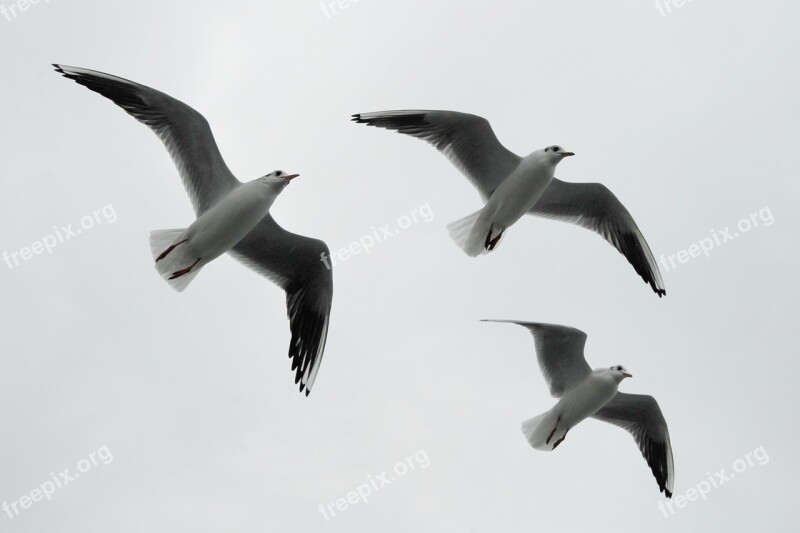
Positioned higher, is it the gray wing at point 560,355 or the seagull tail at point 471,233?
the seagull tail at point 471,233

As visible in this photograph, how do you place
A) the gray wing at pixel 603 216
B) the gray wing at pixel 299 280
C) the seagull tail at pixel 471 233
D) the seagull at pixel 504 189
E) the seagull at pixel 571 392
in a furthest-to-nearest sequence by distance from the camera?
the gray wing at pixel 603 216, the seagull at pixel 571 392, the seagull tail at pixel 471 233, the seagull at pixel 504 189, the gray wing at pixel 299 280

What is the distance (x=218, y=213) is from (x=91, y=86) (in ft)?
4.91

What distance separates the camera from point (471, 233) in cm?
1107

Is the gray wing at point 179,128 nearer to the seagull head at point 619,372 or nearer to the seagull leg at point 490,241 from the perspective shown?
the seagull leg at point 490,241

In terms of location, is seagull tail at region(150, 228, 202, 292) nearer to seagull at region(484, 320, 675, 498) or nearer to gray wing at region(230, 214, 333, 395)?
gray wing at region(230, 214, 333, 395)

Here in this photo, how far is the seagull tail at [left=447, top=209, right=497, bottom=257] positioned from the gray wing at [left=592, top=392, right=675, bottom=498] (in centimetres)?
261

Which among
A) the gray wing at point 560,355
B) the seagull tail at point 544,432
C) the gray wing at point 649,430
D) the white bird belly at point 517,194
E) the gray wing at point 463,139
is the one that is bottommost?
the gray wing at point 649,430

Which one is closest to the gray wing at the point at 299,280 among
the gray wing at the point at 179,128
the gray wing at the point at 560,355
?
the gray wing at the point at 179,128

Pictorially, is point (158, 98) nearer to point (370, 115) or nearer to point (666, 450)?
point (370, 115)

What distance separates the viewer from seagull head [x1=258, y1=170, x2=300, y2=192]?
Answer: 9891 millimetres

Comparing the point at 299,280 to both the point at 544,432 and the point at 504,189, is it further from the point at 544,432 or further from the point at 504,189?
the point at 544,432

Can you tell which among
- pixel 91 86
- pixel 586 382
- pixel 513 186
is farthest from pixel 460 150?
pixel 91 86

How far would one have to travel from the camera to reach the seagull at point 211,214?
9.61 m

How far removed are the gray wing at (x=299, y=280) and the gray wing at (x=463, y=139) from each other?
4.54 feet
